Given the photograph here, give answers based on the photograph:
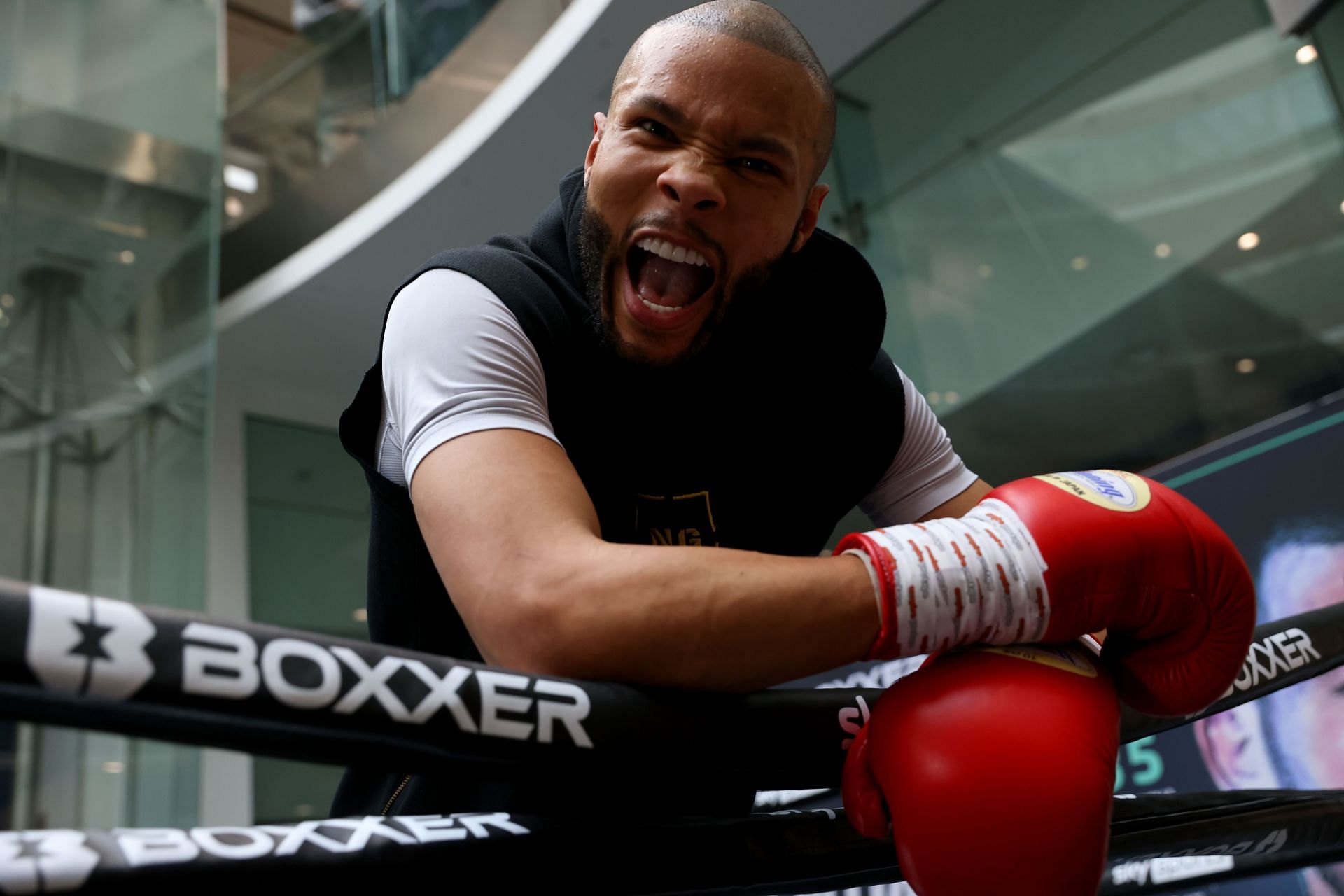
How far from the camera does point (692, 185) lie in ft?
3.36

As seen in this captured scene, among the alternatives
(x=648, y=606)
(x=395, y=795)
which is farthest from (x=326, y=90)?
(x=648, y=606)

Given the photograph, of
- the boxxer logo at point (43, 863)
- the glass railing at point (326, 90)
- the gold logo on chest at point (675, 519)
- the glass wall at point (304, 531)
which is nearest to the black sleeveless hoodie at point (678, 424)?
the gold logo on chest at point (675, 519)

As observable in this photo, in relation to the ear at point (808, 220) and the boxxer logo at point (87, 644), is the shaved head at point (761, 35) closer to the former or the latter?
the ear at point (808, 220)

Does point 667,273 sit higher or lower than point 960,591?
higher

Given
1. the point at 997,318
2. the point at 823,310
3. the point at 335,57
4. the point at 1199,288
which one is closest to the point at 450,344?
the point at 823,310

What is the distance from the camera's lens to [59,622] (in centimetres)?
46

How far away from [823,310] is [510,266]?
1.11ft

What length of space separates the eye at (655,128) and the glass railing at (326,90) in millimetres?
4529

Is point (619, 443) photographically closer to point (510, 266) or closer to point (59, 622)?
point (510, 266)

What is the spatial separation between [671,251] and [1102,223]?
2.47m

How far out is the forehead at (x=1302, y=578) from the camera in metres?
1.99

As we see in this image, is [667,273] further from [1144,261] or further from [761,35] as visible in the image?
[1144,261]

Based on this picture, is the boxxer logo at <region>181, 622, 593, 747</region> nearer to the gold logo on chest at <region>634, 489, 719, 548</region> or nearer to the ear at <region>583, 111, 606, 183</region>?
the gold logo on chest at <region>634, 489, 719, 548</region>

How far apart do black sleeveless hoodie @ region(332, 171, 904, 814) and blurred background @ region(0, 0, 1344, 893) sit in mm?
71
